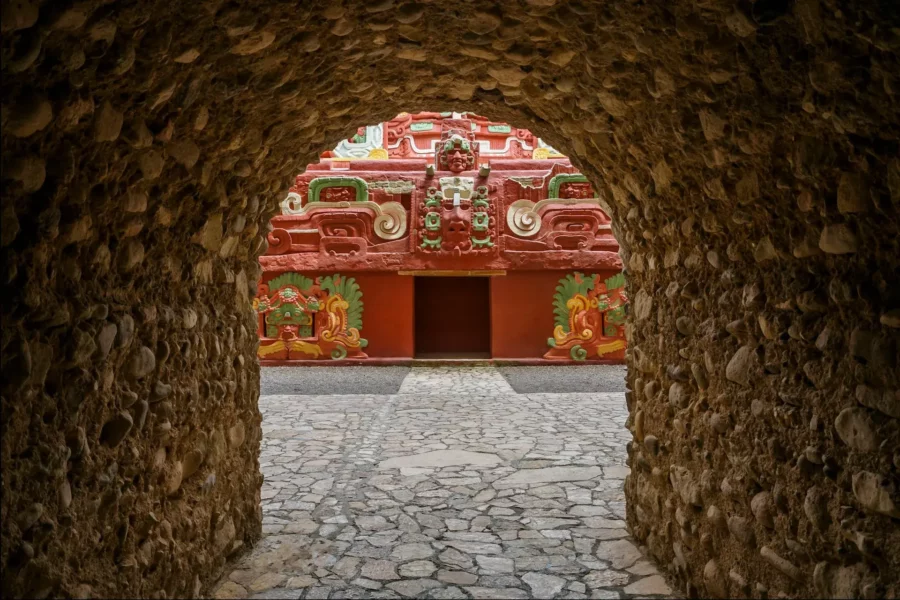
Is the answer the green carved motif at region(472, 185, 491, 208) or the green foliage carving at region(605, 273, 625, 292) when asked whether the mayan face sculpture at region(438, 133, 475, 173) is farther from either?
the green foliage carving at region(605, 273, 625, 292)

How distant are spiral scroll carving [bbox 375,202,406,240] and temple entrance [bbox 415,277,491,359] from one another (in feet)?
6.45

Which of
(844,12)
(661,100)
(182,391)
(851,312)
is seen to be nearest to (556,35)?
(661,100)

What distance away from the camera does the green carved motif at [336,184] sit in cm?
1135

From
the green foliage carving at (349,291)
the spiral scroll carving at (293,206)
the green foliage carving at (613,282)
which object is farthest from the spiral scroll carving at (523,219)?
the spiral scroll carving at (293,206)

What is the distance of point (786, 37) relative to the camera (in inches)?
57.5

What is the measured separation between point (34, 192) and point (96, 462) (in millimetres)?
729

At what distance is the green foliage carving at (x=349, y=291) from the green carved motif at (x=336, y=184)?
1.40 m

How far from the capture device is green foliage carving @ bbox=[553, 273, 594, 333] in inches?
438

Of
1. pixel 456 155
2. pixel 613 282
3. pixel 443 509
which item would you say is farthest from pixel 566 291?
pixel 443 509

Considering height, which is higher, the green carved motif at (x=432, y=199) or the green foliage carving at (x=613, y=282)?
the green carved motif at (x=432, y=199)

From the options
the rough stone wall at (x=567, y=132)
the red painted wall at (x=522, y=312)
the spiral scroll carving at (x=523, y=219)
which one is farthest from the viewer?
the red painted wall at (x=522, y=312)

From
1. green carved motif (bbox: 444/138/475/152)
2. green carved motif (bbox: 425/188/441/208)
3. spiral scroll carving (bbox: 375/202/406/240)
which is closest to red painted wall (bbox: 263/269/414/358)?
spiral scroll carving (bbox: 375/202/406/240)

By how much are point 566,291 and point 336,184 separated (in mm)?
4326

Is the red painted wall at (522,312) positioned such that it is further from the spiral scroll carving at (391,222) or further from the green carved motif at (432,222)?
the spiral scroll carving at (391,222)
